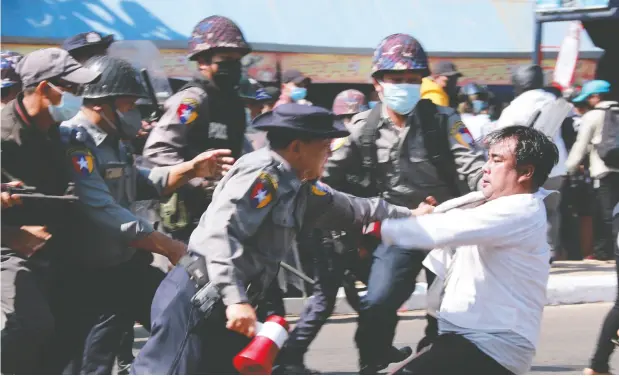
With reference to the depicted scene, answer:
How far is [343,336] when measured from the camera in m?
8.00

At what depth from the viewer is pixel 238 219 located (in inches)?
154

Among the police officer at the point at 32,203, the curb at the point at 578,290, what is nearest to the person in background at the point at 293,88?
the curb at the point at 578,290

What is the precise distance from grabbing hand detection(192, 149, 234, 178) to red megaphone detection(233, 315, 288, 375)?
59.0 inches

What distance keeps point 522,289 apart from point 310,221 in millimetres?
999

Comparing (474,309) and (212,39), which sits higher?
(212,39)

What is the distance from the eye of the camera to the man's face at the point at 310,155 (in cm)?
412

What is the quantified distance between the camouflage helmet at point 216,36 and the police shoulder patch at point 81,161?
50.6 inches

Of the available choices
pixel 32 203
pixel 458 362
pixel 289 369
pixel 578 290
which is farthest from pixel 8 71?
pixel 578 290

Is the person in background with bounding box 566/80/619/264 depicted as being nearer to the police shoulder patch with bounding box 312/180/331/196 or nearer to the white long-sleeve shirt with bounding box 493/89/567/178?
the white long-sleeve shirt with bounding box 493/89/567/178

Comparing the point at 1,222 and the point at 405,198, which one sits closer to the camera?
the point at 1,222

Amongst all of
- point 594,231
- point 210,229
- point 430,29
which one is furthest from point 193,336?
point 430,29

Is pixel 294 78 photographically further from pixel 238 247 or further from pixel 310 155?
pixel 238 247

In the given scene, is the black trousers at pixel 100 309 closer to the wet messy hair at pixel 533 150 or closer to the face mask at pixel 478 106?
the wet messy hair at pixel 533 150

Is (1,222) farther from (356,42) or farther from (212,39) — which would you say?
(356,42)
